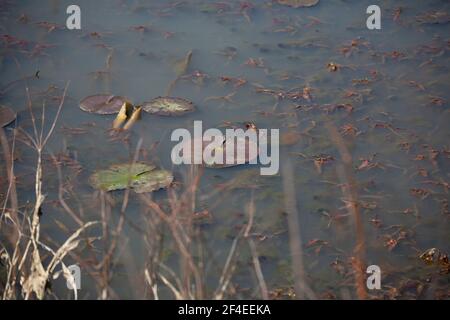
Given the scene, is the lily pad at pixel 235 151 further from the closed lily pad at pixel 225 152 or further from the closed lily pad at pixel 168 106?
the closed lily pad at pixel 168 106

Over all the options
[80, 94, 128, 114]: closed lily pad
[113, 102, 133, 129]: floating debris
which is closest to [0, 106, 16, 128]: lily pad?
[80, 94, 128, 114]: closed lily pad

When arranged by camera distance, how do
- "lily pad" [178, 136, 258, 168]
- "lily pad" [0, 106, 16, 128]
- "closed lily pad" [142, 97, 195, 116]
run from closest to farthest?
1. "lily pad" [178, 136, 258, 168]
2. "lily pad" [0, 106, 16, 128]
3. "closed lily pad" [142, 97, 195, 116]

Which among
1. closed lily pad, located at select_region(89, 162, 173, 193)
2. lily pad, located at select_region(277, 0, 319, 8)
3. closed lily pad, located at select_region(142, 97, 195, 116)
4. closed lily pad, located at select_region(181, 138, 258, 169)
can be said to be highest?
lily pad, located at select_region(277, 0, 319, 8)

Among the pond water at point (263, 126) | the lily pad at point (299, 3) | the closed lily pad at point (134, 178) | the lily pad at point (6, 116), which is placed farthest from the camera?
the lily pad at point (299, 3)

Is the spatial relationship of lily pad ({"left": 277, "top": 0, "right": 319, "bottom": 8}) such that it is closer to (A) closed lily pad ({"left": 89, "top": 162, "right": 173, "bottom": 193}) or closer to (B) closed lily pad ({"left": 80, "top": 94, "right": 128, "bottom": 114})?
(B) closed lily pad ({"left": 80, "top": 94, "right": 128, "bottom": 114})

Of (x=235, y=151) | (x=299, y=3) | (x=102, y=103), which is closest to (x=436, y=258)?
(x=235, y=151)

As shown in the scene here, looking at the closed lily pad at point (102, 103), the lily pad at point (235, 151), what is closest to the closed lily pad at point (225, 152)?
the lily pad at point (235, 151)
